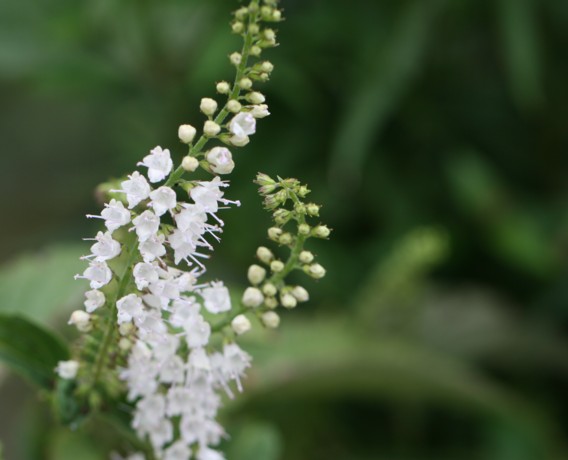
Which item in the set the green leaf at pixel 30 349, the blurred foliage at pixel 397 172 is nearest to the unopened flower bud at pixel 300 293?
the green leaf at pixel 30 349

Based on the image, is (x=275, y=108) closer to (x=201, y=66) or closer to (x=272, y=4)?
(x=201, y=66)

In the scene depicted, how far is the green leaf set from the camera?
2.11 feet

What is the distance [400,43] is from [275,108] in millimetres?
245

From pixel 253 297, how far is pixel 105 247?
0.35 feet

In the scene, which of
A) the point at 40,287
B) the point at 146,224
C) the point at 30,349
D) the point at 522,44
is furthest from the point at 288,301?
the point at 522,44

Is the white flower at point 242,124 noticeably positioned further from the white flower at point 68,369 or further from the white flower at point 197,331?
the white flower at point 68,369

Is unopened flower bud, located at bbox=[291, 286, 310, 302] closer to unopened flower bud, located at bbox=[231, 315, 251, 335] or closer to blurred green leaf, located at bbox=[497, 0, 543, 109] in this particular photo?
unopened flower bud, located at bbox=[231, 315, 251, 335]

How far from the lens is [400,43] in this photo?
1.25 meters

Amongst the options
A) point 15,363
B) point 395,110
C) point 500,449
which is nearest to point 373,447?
point 500,449

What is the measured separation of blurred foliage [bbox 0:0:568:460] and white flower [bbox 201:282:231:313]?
582 millimetres

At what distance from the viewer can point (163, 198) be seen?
1.59 feet

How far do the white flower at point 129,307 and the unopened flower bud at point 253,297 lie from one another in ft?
0.26

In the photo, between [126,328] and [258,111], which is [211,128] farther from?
[126,328]

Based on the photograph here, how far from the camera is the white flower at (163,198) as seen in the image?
48 cm
